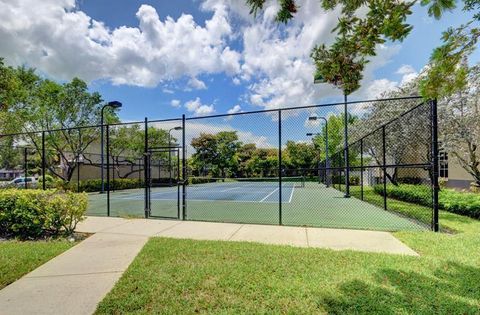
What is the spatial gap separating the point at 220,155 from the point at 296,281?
987 centimetres

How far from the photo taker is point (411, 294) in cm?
304

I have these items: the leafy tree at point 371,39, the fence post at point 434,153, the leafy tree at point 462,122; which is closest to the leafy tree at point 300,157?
the leafy tree at point 462,122

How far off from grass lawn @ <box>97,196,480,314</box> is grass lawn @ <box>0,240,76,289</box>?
59.5 inches

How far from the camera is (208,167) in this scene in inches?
418

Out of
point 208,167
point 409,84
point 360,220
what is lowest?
point 360,220

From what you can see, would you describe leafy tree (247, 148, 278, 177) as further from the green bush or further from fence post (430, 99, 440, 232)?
the green bush

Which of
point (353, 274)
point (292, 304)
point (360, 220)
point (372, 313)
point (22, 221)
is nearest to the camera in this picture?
point (372, 313)

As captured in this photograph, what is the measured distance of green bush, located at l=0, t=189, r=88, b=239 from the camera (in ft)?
19.4

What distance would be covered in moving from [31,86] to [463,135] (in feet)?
80.9

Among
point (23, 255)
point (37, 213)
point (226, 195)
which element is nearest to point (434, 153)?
point (23, 255)

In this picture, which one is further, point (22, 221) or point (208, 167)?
point (208, 167)

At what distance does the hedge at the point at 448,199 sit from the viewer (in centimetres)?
797

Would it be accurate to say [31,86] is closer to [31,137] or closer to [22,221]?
Answer: [31,137]

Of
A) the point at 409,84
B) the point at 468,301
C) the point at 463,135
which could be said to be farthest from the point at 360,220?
the point at 409,84
